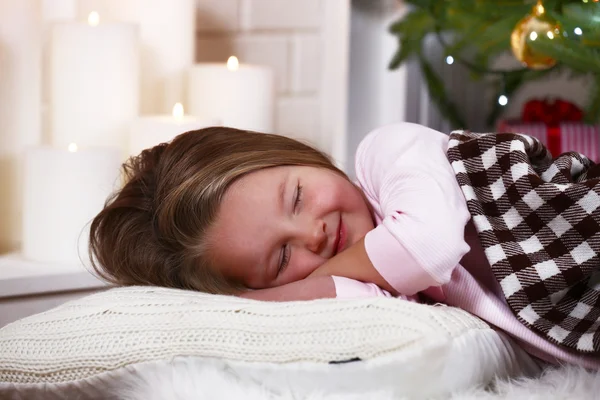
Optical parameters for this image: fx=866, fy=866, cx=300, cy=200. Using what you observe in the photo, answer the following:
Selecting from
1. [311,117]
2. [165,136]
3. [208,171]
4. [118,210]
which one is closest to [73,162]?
[165,136]

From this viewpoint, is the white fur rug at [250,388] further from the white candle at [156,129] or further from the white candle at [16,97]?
the white candle at [16,97]

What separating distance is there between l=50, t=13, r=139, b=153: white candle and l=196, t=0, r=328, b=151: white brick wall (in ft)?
1.82

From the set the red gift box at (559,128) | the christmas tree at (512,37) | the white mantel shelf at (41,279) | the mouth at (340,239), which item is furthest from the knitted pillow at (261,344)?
the red gift box at (559,128)

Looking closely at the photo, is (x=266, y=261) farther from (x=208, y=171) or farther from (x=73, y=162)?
(x=73, y=162)

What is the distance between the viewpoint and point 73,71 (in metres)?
1.61

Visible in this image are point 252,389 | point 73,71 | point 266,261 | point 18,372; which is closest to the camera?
point 252,389

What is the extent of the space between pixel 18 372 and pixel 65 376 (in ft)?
0.20

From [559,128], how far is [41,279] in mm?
1319

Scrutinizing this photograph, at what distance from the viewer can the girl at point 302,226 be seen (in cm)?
99

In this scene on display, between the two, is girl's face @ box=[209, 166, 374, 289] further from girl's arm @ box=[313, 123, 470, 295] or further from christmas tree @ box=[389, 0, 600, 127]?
christmas tree @ box=[389, 0, 600, 127]

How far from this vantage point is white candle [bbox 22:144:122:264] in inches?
58.1

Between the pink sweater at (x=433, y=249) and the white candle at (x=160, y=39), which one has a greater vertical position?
the white candle at (x=160, y=39)

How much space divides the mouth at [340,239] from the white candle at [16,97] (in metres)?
0.79

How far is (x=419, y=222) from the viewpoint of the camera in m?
0.98
